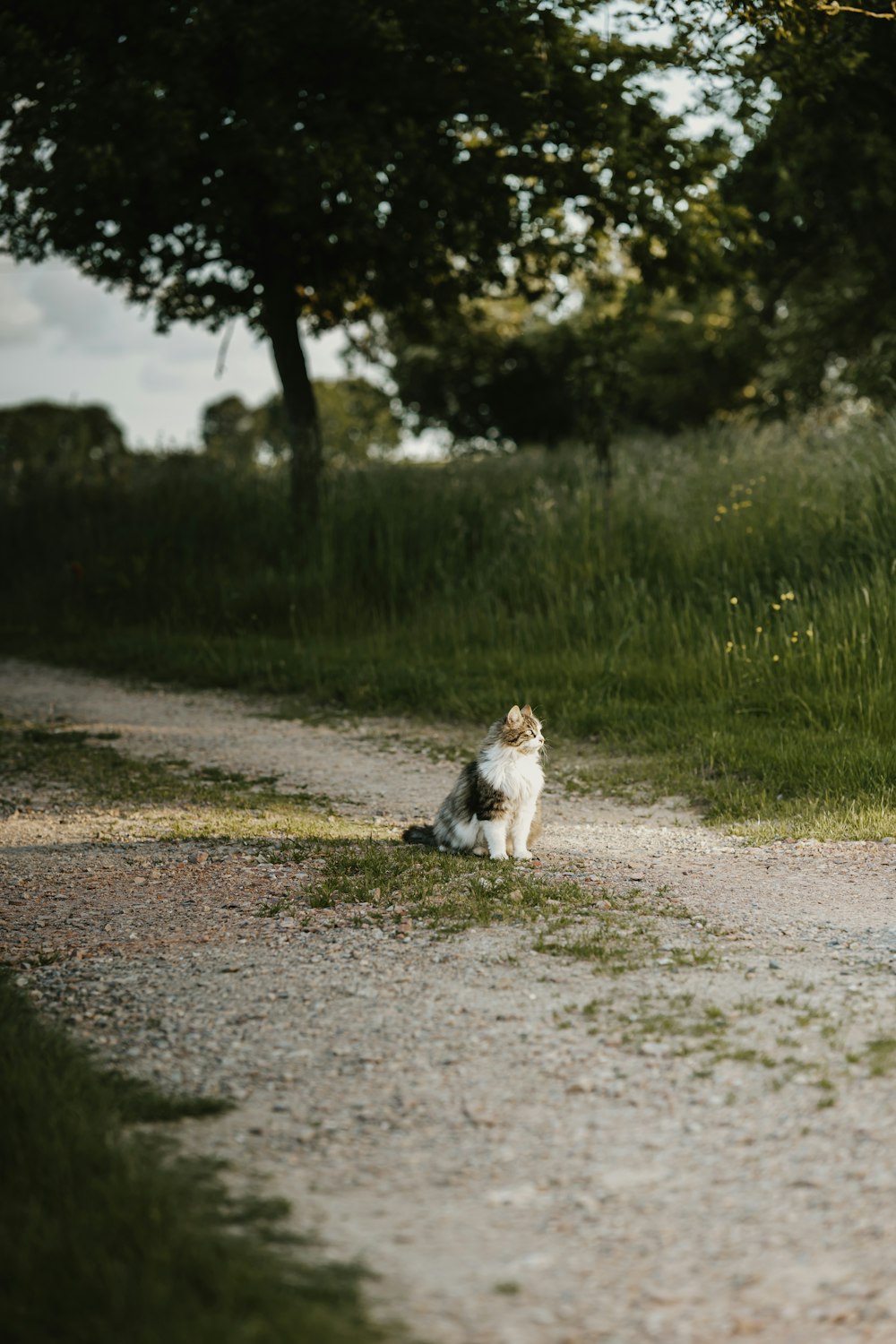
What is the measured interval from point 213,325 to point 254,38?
5906mm

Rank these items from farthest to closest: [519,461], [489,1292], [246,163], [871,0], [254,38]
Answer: [519,461] → [246,163] → [254,38] → [871,0] → [489,1292]

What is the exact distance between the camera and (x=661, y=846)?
23.5 ft

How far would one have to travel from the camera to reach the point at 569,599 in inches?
483

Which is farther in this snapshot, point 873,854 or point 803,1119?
point 873,854

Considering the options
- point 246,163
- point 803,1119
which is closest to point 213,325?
point 246,163

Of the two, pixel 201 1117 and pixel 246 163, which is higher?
pixel 246 163

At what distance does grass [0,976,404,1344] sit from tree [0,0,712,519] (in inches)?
490

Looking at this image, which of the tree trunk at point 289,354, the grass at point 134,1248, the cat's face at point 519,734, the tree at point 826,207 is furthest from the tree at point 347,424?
the grass at point 134,1248

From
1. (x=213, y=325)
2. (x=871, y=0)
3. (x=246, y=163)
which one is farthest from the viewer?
(x=213, y=325)

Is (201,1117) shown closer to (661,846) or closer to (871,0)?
(661,846)

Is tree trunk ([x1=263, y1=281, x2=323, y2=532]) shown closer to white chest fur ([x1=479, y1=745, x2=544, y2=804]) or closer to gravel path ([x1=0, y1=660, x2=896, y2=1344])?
white chest fur ([x1=479, y1=745, x2=544, y2=804])

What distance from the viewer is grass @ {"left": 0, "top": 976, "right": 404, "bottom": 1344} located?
2896 mm

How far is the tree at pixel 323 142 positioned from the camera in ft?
48.0

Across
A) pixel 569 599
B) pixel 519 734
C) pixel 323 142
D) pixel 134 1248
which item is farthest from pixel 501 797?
pixel 323 142
